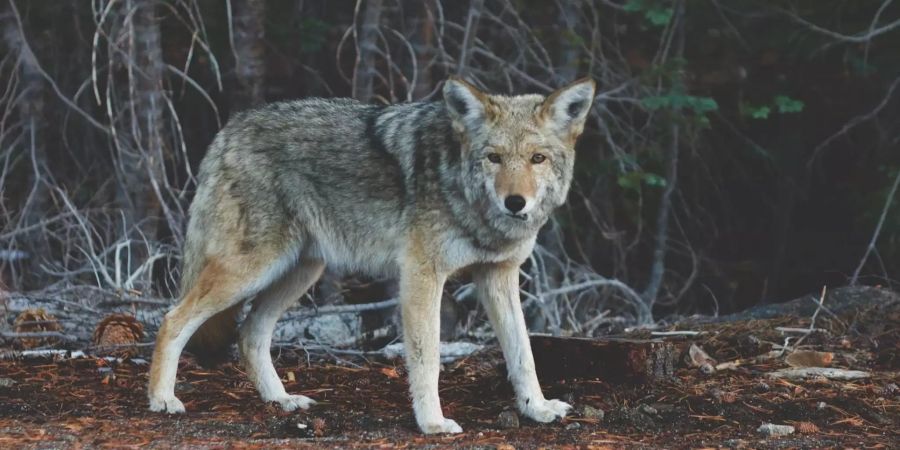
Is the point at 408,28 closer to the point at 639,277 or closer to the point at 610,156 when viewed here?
the point at 610,156

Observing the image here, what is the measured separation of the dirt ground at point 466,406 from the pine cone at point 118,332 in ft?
0.35

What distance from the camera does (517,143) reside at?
521cm

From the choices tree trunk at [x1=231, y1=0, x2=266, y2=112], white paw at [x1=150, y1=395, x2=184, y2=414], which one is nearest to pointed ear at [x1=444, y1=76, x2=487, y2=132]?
white paw at [x1=150, y1=395, x2=184, y2=414]

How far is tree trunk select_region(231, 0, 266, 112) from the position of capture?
8438mm

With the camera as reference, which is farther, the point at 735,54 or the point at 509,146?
the point at 735,54

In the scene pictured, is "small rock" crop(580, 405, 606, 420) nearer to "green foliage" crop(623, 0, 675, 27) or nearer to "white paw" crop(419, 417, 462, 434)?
"white paw" crop(419, 417, 462, 434)

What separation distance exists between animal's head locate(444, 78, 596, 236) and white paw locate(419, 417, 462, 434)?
946mm

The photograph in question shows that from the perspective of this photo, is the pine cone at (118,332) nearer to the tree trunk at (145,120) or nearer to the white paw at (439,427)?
the tree trunk at (145,120)

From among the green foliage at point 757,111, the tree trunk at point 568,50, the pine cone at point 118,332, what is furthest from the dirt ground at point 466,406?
the tree trunk at point 568,50

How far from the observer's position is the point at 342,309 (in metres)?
7.18

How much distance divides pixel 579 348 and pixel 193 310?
2.01 m

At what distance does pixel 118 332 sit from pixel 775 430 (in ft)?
12.6

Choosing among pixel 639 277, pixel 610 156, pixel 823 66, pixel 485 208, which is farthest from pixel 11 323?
pixel 823 66

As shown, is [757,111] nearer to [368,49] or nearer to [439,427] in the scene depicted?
[368,49]
